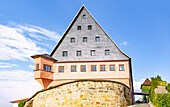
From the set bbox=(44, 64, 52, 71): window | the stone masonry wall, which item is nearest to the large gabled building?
bbox=(44, 64, 52, 71): window

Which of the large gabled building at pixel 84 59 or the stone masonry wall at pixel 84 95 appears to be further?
the large gabled building at pixel 84 59

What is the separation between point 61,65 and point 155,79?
16175 millimetres

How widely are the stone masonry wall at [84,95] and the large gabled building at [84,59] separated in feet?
37.6

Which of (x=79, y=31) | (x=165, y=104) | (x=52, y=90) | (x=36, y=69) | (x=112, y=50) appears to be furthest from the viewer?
(x=79, y=31)

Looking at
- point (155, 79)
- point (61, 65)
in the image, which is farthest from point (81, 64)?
point (155, 79)

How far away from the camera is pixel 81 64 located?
97.3 feet

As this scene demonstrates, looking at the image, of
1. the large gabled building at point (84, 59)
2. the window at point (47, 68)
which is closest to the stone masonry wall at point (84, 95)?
the large gabled building at point (84, 59)

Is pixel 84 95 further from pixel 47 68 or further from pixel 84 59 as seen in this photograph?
pixel 47 68

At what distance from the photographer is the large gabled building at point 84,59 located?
2839 cm

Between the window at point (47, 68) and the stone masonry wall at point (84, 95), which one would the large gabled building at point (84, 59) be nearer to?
the window at point (47, 68)

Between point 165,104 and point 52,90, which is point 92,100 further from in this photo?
point 165,104

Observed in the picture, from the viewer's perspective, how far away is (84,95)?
15234 millimetres

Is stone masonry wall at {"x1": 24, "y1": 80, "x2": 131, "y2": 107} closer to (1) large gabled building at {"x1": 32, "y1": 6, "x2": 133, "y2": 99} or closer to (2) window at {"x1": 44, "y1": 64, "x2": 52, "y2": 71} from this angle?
(1) large gabled building at {"x1": 32, "y1": 6, "x2": 133, "y2": 99}

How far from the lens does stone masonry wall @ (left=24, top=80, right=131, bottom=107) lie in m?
15.2
